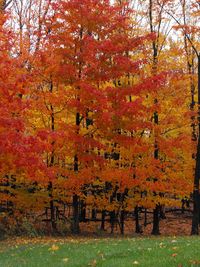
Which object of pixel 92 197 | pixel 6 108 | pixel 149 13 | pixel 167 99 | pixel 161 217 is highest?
pixel 149 13

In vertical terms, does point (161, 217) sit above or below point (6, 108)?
below

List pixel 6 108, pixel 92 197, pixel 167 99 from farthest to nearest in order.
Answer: pixel 167 99
pixel 92 197
pixel 6 108

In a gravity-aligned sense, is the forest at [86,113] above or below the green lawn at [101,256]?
above

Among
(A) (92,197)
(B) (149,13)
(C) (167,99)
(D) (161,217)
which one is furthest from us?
(D) (161,217)

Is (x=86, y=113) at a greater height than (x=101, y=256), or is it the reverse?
(x=86, y=113)

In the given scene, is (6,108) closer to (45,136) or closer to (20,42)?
(45,136)

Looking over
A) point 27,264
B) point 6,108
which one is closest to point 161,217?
point 6,108

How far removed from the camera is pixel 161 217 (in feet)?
105

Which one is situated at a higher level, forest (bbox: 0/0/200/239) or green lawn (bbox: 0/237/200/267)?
forest (bbox: 0/0/200/239)

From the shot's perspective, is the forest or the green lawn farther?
the forest

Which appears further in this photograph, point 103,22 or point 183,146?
point 183,146

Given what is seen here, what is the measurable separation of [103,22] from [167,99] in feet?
19.8

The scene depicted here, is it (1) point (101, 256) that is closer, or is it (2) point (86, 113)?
(1) point (101, 256)

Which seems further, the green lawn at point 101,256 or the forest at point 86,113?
the forest at point 86,113
